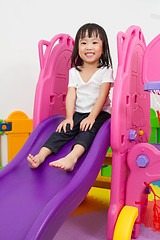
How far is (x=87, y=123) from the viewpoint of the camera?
48.5 inches

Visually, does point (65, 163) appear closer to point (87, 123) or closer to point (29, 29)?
point (87, 123)

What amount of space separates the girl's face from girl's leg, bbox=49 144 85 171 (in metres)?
0.48

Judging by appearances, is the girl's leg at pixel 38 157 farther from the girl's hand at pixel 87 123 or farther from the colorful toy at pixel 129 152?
the colorful toy at pixel 129 152

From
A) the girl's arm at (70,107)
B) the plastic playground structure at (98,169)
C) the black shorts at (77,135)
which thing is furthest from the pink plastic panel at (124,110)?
the girl's arm at (70,107)

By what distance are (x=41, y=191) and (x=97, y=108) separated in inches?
18.8

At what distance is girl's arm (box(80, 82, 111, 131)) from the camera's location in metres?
1.23

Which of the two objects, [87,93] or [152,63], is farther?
[87,93]

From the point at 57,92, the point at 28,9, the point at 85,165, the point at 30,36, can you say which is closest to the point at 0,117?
the point at 57,92

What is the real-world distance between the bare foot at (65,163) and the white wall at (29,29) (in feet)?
2.81

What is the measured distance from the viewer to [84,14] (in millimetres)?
2143

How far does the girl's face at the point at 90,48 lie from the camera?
1.32 metres

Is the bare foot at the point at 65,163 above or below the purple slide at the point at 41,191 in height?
above


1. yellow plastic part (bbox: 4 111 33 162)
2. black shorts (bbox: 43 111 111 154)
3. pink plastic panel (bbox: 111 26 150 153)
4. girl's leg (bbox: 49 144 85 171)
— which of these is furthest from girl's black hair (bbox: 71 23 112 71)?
yellow plastic part (bbox: 4 111 33 162)

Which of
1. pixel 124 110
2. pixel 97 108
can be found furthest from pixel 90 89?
pixel 124 110
